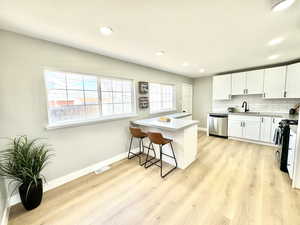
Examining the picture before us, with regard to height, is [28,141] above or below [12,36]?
below

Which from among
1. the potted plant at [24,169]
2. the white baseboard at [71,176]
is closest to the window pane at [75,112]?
the potted plant at [24,169]

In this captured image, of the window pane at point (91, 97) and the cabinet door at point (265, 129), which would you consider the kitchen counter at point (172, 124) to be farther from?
the cabinet door at point (265, 129)

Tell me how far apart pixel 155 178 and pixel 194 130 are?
1.30 meters

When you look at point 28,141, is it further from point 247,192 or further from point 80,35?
point 247,192

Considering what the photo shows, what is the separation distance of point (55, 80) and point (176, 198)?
2656 millimetres

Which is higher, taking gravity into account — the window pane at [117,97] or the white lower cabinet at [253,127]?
the window pane at [117,97]

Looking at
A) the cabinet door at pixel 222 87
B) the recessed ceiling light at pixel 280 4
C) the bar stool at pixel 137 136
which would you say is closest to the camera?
the recessed ceiling light at pixel 280 4

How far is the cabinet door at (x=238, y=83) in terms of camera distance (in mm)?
4125

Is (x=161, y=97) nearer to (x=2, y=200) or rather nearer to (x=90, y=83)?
(x=90, y=83)

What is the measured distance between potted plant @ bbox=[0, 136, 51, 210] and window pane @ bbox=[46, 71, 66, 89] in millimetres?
915

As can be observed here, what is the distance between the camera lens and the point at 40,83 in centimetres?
189

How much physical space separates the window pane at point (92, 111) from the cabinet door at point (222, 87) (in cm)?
423

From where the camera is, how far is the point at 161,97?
14.1 ft

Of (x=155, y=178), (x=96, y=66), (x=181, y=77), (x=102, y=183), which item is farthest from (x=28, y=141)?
(x=181, y=77)
